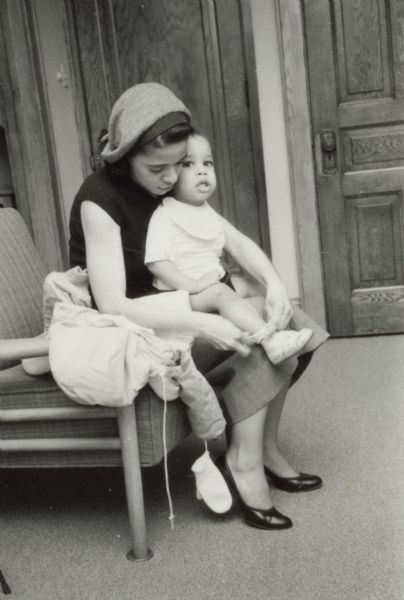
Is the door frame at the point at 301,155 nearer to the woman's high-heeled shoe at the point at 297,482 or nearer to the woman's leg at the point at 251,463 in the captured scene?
the woman's high-heeled shoe at the point at 297,482

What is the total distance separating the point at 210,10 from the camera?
383cm

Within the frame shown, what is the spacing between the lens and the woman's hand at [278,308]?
183 cm

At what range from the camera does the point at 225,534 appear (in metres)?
1.76

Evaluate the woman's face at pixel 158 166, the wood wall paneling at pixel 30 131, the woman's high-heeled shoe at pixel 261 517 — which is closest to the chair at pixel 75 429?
the woman's high-heeled shoe at pixel 261 517

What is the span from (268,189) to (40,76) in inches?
53.9

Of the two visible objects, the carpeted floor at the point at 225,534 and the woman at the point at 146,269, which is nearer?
the carpeted floor at the point at 225,534

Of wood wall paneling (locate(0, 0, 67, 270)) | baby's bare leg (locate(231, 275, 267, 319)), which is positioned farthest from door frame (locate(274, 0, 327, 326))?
baby's bare leg (locate(231, 275, 267, 319))

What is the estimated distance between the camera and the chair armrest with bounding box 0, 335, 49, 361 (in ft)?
5.38

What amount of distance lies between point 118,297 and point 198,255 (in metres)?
0.30

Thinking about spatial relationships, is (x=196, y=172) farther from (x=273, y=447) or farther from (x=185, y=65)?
(x=185, y=65)

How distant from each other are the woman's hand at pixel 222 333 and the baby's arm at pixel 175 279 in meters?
0.13

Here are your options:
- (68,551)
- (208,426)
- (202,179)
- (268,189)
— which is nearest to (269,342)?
(208,426)

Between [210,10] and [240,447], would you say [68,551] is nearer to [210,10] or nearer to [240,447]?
[240,447]

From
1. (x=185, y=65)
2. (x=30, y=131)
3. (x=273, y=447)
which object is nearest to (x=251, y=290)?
(x=273, y=447)
